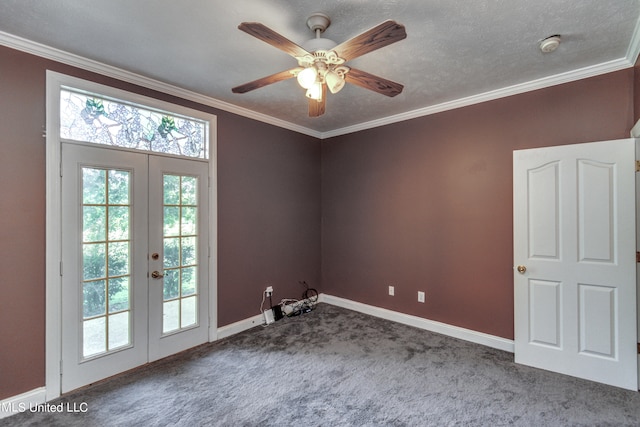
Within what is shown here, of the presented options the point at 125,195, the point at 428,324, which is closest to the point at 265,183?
the point at 125,195

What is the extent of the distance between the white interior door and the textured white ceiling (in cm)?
77

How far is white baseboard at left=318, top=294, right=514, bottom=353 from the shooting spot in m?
3.07

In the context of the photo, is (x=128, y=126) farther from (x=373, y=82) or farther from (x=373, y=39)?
(x=373, y=39)

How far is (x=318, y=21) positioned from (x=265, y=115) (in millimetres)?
2064

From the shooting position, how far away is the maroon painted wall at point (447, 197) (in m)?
2.74

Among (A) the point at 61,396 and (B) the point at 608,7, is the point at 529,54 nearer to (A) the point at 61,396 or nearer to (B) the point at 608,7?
(B) the point at 608,7

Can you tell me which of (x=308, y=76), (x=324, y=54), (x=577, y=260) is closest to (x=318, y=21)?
(x=324, y=54)

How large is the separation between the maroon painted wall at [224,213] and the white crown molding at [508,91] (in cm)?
122

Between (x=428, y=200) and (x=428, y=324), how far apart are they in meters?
1.51

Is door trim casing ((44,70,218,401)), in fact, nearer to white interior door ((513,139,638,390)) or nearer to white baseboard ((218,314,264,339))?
white baseboard ((218,314,264,339))

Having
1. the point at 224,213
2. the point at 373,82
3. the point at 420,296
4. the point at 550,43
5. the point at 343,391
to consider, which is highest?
the point at 550,43

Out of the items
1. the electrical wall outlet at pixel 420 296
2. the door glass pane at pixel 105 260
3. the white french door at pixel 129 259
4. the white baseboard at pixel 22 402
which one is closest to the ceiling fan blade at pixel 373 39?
the white french door at pixel 129 259

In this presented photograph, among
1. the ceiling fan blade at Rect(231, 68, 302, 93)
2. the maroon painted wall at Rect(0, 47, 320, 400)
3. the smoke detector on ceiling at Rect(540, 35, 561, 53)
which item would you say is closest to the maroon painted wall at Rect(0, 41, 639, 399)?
the maroon painted wall at Rect(0, 47, 320, 400)

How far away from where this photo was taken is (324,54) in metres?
1.76
